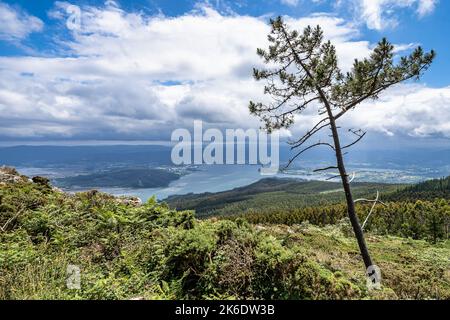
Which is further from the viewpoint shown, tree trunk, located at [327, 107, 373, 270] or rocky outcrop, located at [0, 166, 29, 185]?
rocky outcrop, located at [0, 166, 29, 185]

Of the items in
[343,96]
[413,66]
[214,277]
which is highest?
[413,66]

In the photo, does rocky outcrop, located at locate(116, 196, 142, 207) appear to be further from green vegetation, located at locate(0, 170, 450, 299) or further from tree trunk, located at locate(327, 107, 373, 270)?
tree trunk, located at locate(327, 107, 373, 270)

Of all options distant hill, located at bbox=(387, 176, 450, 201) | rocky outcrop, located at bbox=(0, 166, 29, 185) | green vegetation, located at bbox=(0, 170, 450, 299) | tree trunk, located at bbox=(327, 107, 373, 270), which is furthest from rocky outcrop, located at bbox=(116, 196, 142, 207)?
distant hill, located at bbox=(387, 176, 450, 201)

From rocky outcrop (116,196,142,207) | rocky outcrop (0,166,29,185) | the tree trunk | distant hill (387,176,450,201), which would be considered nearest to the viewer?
the tree trunk

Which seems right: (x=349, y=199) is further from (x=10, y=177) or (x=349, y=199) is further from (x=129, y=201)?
(x=10, y=177)

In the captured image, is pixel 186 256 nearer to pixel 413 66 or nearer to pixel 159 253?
pixel 159 253

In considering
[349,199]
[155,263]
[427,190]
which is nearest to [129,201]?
[155,263]

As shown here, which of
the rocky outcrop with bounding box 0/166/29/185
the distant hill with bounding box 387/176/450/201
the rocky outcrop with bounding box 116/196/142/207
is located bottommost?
the distant hill with bounding box 387/176/450/201

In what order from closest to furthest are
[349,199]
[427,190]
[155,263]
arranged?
1. [155,263]
2. [349,199]
3. [427,190]

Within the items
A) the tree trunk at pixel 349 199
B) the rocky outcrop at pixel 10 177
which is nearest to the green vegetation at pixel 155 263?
the tree trunk at pixel 349 199

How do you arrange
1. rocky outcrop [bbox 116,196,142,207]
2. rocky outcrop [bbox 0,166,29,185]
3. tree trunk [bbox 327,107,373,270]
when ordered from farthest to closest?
1. rocky outcrop [bbox 0,166,29,185]
2. rocky outcrop [bbox 116,196,142,207]
3. tree trunk [bbox 327,107,373,270]
